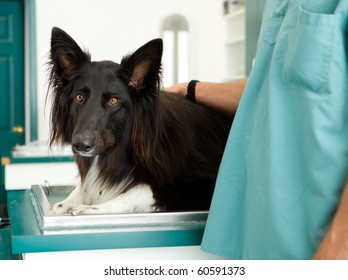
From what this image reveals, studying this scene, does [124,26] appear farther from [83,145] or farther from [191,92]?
[83,145]

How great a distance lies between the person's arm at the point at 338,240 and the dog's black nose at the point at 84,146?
2.12 ft

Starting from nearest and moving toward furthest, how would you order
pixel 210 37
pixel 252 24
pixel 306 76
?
1. pixel 306 76
2. pixel 252 24
3. pixel 210 37

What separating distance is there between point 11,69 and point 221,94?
12.9ft

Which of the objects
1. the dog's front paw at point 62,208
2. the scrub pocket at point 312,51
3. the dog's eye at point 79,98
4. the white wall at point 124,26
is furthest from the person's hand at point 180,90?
the white wall at point 124,26

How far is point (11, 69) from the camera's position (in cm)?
510

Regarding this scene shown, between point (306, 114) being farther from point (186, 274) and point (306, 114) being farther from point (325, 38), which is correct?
point (186, 274)

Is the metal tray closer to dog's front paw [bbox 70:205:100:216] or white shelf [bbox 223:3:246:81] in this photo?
dog's front paw [bbox 70:205:100:216]

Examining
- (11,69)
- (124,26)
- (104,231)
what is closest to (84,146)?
(104,231)

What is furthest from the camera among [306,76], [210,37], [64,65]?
[210,37]

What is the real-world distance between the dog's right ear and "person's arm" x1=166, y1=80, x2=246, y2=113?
0.38 metres

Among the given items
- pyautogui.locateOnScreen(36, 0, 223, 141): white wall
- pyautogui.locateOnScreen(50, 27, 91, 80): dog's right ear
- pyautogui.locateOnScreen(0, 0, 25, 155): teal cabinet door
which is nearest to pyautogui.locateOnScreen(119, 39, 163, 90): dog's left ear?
pyautogui.locateOnScreen(50, 27, 91, 80): dog's right ear

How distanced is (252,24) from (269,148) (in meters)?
3.21

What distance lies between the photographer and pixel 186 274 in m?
0.98

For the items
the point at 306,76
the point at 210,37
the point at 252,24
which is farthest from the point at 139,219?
the point at 210,37
